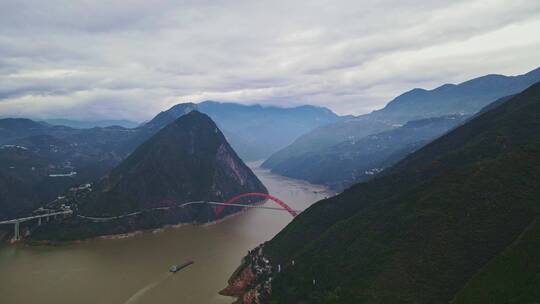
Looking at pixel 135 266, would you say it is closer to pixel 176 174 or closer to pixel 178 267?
pixel 178 267

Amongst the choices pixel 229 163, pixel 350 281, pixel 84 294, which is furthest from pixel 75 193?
pixel 350 281

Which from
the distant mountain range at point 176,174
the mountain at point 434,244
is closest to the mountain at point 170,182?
the distant mountain range at point 176,174

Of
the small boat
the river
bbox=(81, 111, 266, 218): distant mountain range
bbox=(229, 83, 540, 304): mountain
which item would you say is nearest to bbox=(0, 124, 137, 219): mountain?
bbox=(81, 111, 266, 218): distant mountain range

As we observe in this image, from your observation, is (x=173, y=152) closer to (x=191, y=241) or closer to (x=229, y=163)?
(x=229, y=163)

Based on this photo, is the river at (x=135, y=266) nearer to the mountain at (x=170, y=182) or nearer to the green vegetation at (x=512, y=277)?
the mountain at (x=170, y=182)

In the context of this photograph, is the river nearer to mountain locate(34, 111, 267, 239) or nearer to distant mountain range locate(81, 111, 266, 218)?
mountain locate(34, 111, 267, 239)

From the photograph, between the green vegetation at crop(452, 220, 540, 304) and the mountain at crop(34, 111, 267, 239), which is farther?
Answer: the mountain at crop(34, 111, 267, 239)

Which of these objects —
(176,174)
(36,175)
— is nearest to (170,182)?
(176,174)
